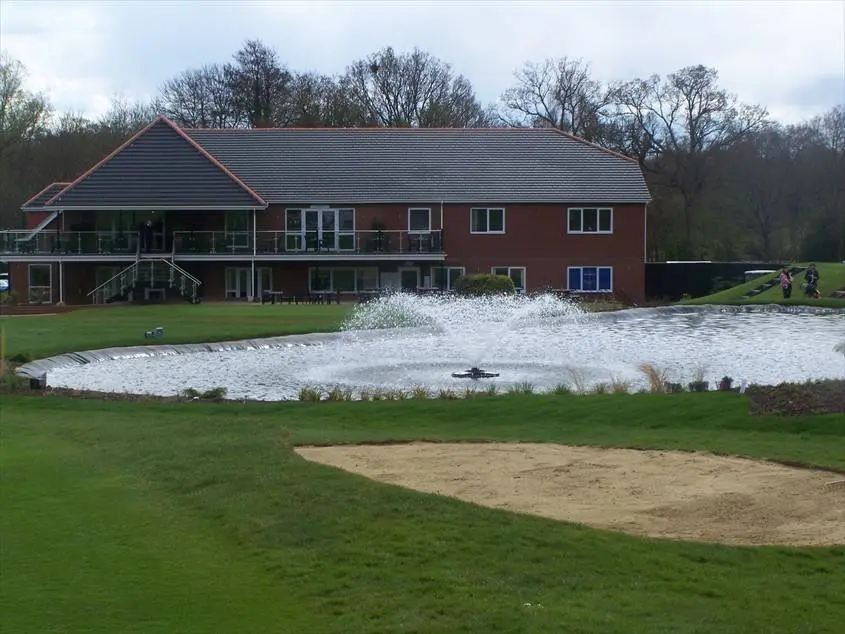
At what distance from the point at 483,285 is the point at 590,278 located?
30.7ft

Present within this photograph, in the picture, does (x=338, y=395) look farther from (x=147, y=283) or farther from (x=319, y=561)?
(x=147, y=283)

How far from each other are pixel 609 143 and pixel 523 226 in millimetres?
22222

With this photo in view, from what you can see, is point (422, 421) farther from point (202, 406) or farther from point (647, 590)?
point (647, 590)

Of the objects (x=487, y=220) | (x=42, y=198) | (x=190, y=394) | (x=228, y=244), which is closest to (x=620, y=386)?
(x=190, y=394)

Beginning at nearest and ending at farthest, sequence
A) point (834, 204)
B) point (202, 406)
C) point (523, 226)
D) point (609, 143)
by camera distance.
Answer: point (202, 406)
point (523, 226)
point (834, 204)
point (609, 143)

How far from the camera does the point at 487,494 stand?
38.0 feet

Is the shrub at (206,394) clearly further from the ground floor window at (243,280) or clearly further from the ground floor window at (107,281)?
the ground floor window at (243,280)

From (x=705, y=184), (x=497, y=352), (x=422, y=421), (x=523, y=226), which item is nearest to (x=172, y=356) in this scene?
(x=497, y=352)

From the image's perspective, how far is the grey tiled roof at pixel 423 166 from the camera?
52.7 m

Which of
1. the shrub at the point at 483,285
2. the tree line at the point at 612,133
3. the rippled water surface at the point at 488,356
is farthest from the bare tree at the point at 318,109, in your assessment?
the rippled water surface at the point at 488,356

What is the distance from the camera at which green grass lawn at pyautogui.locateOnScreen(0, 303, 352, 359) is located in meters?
28.4

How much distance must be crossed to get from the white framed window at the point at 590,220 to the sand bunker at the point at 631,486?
38690 mm

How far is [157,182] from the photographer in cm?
5150

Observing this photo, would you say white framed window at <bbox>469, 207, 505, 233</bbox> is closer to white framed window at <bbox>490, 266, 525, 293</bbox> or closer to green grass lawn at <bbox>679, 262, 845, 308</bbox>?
white framed window at <bbox>490, 266, 525, 293</bbox>
